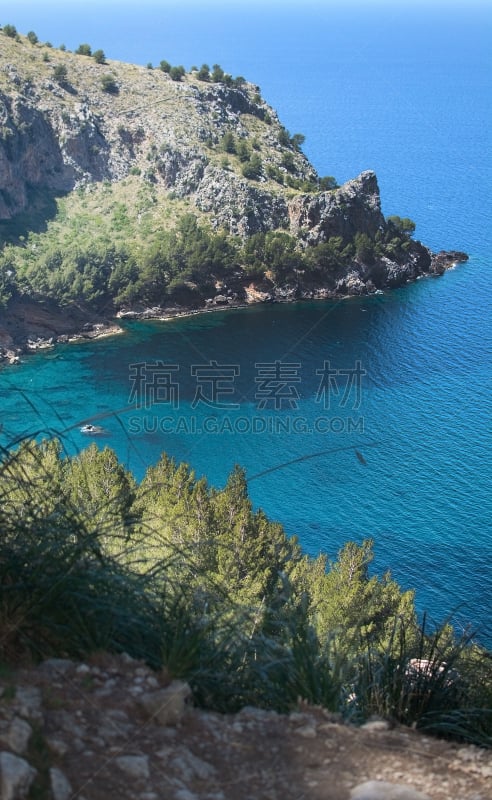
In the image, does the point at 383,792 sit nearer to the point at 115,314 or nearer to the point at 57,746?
the point at 57,746

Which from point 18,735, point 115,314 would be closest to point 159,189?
point 115,314

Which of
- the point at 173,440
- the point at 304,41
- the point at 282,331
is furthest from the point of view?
the point at 304,41

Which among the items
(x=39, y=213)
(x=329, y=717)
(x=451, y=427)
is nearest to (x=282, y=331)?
(x=451, y=427)

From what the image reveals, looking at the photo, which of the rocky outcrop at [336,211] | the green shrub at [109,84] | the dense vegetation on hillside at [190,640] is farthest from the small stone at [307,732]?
the green shrub at [109,84]

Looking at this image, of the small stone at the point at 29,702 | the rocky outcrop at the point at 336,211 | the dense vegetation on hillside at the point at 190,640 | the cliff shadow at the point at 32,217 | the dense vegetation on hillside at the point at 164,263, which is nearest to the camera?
the small stone at the point at 29,702

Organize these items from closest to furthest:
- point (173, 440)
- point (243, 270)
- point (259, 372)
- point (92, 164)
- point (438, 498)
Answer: point (438, 498), point (173, 440), point (259, 372), point (243, 270), point (92, 164)

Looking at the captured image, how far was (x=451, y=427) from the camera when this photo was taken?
36.3 metres

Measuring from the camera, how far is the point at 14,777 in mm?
2643

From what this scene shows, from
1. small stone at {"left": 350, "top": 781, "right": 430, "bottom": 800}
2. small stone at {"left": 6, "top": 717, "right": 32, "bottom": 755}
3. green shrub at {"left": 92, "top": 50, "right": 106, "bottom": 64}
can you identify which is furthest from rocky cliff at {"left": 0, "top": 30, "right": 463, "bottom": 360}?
small stone at {"left": 350, "top": 781, "right": 430, "bottom": 800}

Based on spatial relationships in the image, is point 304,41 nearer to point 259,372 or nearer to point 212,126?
point 212,126

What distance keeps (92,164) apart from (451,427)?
3043 cm

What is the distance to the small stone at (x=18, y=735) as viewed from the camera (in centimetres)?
282

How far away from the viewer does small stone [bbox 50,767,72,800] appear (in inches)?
106

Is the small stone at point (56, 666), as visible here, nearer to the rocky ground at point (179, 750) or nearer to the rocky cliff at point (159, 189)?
the rocky ground at point (179, 750)
